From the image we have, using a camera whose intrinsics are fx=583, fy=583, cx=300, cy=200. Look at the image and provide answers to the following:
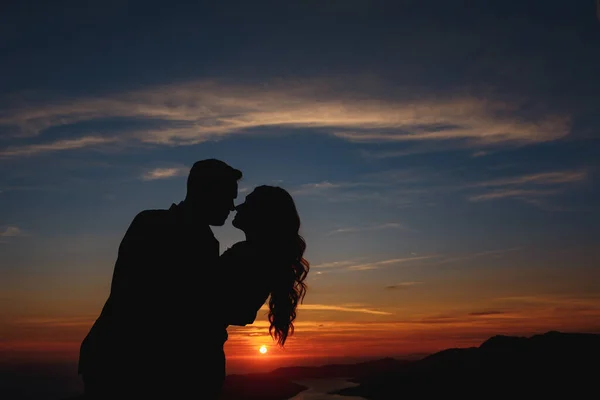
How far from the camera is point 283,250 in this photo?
4754 mm

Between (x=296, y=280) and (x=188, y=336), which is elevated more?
(x=296, y=280)

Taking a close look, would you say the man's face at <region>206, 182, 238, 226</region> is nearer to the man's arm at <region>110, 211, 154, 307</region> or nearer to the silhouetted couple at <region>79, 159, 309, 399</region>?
the silhouetted couple at <region>79, 159, 309, 399</region>

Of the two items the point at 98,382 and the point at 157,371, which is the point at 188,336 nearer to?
the point at 157,371

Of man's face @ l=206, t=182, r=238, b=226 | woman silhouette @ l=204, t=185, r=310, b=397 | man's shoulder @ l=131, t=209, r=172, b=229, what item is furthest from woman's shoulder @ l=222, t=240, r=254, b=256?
man's shoulder @ l=131, t=209, r=172, b=229

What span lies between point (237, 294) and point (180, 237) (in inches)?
29.2

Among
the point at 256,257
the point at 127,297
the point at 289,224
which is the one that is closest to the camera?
the point at 127,297

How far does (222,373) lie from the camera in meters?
3.96

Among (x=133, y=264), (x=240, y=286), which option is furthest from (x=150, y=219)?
(x=240, y=286)

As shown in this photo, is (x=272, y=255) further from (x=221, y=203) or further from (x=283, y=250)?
(x=221, y=203)

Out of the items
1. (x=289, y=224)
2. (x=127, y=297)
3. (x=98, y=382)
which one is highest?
(x=289, y=224)

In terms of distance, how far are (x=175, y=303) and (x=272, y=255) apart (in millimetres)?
1121

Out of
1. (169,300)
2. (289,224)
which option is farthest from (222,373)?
(289,224)

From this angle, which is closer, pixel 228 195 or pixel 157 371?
pixel 157 371

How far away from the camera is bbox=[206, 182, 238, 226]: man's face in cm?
400
